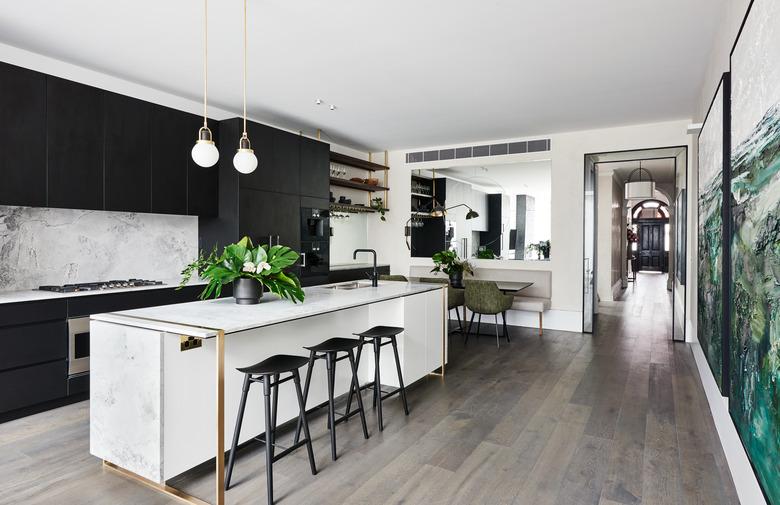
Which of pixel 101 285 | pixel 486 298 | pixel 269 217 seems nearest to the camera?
pixel 101 285

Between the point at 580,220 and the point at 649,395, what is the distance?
316 cm

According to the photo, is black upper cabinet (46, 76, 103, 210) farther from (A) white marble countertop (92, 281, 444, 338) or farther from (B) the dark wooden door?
(B) the dark wooden door

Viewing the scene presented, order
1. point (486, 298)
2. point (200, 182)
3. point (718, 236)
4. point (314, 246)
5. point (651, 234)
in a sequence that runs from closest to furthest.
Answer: point (718, 236) < point (200, 182) < point (486, 298) < point (314, 246) < point (651, 234)

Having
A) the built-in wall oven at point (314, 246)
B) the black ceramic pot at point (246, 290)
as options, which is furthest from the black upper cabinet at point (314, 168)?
the black ceramic pot at point (246, 290)

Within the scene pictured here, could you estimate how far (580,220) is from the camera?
6.61 meters

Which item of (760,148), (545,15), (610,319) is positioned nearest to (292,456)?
(760,148)

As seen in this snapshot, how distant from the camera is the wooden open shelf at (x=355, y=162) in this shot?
269 inches

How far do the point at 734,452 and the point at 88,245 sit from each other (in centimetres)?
502

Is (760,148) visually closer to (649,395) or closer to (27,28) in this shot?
(649,395)

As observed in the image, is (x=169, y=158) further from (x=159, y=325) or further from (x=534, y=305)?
(x=534, y=305)

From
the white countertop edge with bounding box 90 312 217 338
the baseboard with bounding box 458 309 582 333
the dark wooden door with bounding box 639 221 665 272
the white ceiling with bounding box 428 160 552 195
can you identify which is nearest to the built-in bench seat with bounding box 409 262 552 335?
the baseboard with bounding box 458 309 582 333

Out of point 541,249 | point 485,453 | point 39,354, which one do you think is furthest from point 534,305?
point 39,354

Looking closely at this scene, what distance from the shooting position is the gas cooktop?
12.7ft

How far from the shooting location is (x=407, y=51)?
3.83 meters
